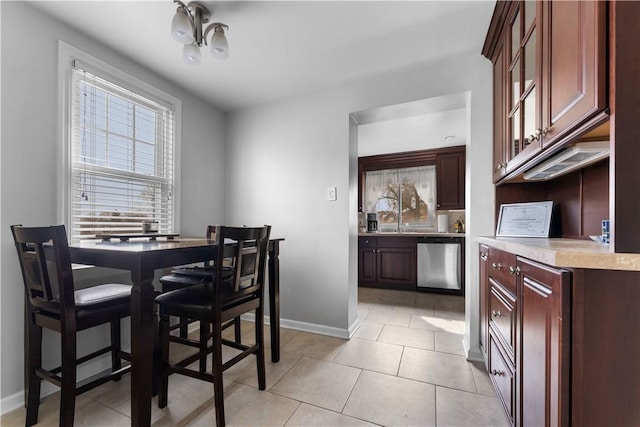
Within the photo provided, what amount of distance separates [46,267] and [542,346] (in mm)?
2023

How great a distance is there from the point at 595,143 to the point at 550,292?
656mm

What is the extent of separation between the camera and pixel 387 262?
4.37m

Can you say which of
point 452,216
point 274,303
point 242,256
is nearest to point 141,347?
point 242,256

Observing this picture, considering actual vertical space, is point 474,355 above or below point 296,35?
below

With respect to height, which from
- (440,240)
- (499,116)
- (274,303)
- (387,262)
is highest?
(499,116)

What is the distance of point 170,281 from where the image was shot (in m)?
1.83

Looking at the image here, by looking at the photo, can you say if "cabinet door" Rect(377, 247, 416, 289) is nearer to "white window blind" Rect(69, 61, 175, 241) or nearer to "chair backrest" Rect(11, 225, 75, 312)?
"white window blind" Rect(69, 61, 175, 241)

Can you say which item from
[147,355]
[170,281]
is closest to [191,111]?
[170,281]

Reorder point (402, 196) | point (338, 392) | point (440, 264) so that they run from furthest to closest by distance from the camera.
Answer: point (402, 196), point (440, 264), point (338, 392)

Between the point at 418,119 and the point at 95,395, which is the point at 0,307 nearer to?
the point at 95,395

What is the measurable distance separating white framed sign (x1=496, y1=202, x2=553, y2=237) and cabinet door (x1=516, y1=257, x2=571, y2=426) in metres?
0.75

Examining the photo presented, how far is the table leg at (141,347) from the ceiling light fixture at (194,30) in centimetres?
125

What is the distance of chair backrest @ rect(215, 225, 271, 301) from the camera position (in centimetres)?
134

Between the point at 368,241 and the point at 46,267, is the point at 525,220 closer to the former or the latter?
the point at 46,267
